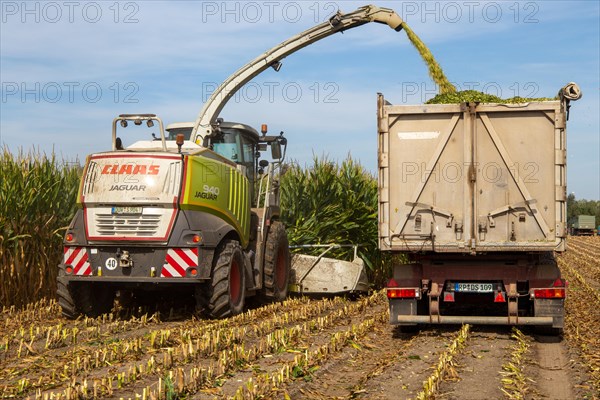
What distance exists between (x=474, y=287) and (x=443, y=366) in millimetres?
2764

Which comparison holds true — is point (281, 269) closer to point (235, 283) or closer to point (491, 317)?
point (235, 283)

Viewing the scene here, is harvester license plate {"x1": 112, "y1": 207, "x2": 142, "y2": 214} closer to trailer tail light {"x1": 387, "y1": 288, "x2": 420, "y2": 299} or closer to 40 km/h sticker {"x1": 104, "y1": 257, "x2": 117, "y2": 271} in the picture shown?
40 km/h sticker {"x1": 104, "y1": 257, "x2": 117, "y2": 271}

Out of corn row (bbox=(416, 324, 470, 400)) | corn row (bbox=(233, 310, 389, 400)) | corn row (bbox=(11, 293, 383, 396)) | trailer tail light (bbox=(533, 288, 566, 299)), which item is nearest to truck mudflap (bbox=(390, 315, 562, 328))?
corn row (bbox=(416, 324, 470, 400))

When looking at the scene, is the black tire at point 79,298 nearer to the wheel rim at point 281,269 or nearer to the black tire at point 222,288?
the black tire at point 222,288

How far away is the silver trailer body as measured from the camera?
9469 mm

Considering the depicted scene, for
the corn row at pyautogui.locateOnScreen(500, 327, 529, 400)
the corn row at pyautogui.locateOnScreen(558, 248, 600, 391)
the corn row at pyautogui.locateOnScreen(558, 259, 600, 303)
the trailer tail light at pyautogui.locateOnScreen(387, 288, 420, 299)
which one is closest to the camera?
the corn row at pyautogui.locateOnScreen(500, 327, 529, 400)

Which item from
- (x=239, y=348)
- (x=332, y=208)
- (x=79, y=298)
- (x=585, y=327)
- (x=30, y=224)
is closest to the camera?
(x=239, y=348)

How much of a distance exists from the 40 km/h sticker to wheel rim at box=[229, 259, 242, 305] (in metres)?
1.54

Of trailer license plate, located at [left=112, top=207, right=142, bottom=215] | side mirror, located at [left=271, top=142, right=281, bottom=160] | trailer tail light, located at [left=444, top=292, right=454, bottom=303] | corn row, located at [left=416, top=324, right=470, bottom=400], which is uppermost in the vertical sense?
side mirror, located at [left=271, top=142, right=281, bottom=160]

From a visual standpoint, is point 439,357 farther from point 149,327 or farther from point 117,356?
point 149,327

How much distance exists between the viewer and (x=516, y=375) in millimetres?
Result: 7164

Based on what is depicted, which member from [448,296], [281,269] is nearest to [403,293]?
[448,296]

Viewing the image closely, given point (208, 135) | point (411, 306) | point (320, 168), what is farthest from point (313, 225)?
point (411, 306)

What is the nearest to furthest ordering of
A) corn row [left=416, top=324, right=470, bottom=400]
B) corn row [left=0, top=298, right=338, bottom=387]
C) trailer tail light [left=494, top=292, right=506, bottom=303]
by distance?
corn row [left=416, top=324, right=470, bottom=400] → corn row [left=0, top=298, right=338, bottom=387] → trailer tail light [left=494, top=292, right=506, bottom=303]
